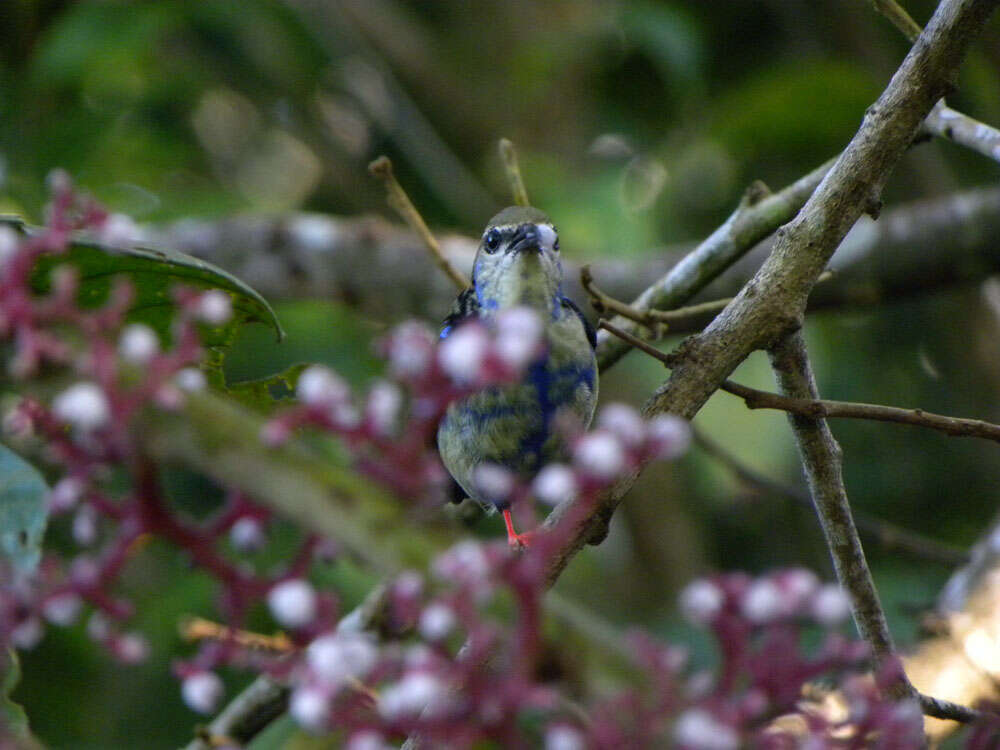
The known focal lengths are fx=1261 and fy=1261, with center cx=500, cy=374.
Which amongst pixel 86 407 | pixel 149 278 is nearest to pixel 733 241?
pixel 149 278

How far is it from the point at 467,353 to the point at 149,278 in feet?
3.49

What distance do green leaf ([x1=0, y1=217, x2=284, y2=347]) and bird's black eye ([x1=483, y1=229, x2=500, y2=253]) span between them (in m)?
1.09

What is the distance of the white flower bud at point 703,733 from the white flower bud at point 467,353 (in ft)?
0.95

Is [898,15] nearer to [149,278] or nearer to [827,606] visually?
[149,278]

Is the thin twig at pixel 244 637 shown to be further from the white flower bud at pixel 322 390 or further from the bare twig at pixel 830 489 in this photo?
the bare twig at pixel 830 489

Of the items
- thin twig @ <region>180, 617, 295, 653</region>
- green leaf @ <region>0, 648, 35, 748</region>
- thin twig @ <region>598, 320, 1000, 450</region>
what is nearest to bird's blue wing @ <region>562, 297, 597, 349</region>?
thin twig @ <region>598, 320, 1000, 450</region>

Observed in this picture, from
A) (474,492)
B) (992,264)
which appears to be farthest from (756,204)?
(992,264)

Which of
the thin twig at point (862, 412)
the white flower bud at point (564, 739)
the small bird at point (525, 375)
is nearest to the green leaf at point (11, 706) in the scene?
the white flower bud at point (564, 739)

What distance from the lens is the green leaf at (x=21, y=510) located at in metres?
1.40

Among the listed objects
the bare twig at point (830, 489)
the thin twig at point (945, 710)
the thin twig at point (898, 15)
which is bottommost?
the thin twig at point (945, 710)

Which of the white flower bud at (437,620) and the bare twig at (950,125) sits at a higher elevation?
the bare twig at (950,125)

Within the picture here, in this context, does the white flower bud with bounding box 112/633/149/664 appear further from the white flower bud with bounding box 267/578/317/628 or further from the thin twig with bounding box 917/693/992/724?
the thin twig with bounding box 917/693/992/724

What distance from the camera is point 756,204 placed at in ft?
8.49

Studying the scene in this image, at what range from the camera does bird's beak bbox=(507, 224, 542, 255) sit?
2.90 m
